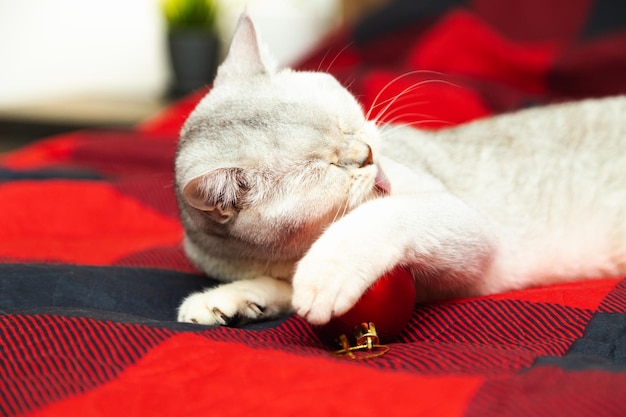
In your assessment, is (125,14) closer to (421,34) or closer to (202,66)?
(202,66)

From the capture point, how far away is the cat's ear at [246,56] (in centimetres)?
158

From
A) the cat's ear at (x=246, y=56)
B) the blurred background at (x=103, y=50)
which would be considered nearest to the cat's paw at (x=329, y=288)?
the cat's ear at (x=246, y=56)

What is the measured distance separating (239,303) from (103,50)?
394 centimetres

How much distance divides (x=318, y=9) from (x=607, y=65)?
2.60 meters

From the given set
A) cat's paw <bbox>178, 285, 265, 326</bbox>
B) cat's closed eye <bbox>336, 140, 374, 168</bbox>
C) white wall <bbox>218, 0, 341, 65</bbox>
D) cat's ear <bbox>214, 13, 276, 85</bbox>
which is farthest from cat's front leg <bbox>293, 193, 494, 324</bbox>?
white wall <bbox>218, 0, 341, 65</bbox>

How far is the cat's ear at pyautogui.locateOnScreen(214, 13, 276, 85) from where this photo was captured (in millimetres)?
1584

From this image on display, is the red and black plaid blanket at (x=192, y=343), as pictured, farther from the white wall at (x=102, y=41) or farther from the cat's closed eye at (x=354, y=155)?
the white wall at (x=102, y=41)

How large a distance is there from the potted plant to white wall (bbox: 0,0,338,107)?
0.20 meters

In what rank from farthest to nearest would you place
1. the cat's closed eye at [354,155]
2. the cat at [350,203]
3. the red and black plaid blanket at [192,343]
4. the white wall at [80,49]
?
the white wall at [80,49], the cat's closed eye at [354,155], the cat at [350,203], the red and black plaid blanket at [192,343]

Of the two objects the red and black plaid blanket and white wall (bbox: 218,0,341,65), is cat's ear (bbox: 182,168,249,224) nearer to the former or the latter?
the red and black plaid blanket

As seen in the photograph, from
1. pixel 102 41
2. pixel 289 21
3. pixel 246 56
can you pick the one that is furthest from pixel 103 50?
pixel 246 56

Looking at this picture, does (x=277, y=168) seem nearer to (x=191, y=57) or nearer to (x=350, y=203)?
(x=350, y=203)

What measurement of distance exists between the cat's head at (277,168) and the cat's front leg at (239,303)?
68 mm

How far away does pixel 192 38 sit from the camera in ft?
14.8
